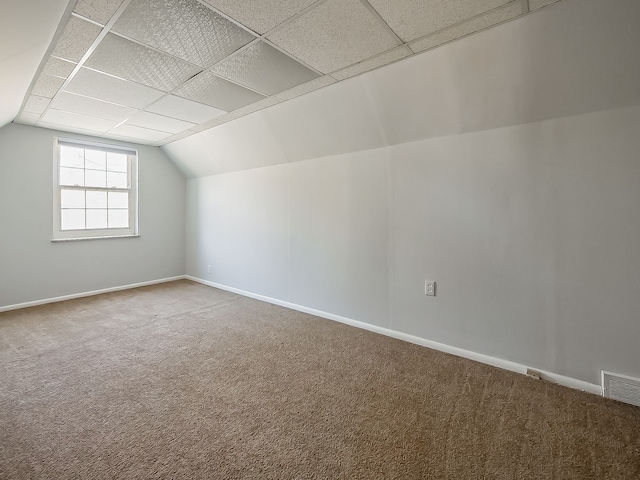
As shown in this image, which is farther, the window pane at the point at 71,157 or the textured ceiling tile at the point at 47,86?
the window pane at the point at 71,157

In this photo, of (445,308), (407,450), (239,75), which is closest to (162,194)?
(239,75)

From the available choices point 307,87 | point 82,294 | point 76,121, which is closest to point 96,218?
point 82,294

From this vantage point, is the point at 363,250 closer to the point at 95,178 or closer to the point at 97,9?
the point at 97,9

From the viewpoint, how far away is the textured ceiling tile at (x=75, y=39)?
178cm

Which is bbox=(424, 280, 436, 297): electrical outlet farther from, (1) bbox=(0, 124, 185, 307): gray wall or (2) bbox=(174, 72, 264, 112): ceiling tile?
(1) bbox=(0, 124, 185, 307): gray wall

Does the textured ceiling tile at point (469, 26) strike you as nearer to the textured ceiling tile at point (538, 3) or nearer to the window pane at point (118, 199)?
the textured ceiling tile at point (538, 3)

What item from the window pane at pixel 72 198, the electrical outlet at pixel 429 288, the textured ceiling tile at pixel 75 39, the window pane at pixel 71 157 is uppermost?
the textured ceiling tile at pixel 75 39

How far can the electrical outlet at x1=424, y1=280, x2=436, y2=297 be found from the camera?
2668 millimetres

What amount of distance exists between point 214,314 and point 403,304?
224 centimetres

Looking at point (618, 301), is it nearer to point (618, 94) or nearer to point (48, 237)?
point (618, 94)

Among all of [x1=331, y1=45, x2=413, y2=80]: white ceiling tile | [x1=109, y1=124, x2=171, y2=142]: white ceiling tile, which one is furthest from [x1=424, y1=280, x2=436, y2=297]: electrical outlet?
[x1=109, y1=124, x2=171, y2=142]: white ceiling tile

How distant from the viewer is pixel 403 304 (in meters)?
2.86

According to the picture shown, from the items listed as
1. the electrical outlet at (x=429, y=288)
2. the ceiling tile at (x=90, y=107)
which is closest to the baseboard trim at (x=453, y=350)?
the electrical outlet at (x=429, y=288)

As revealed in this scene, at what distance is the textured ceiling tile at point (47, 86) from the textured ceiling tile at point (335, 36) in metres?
2.03
